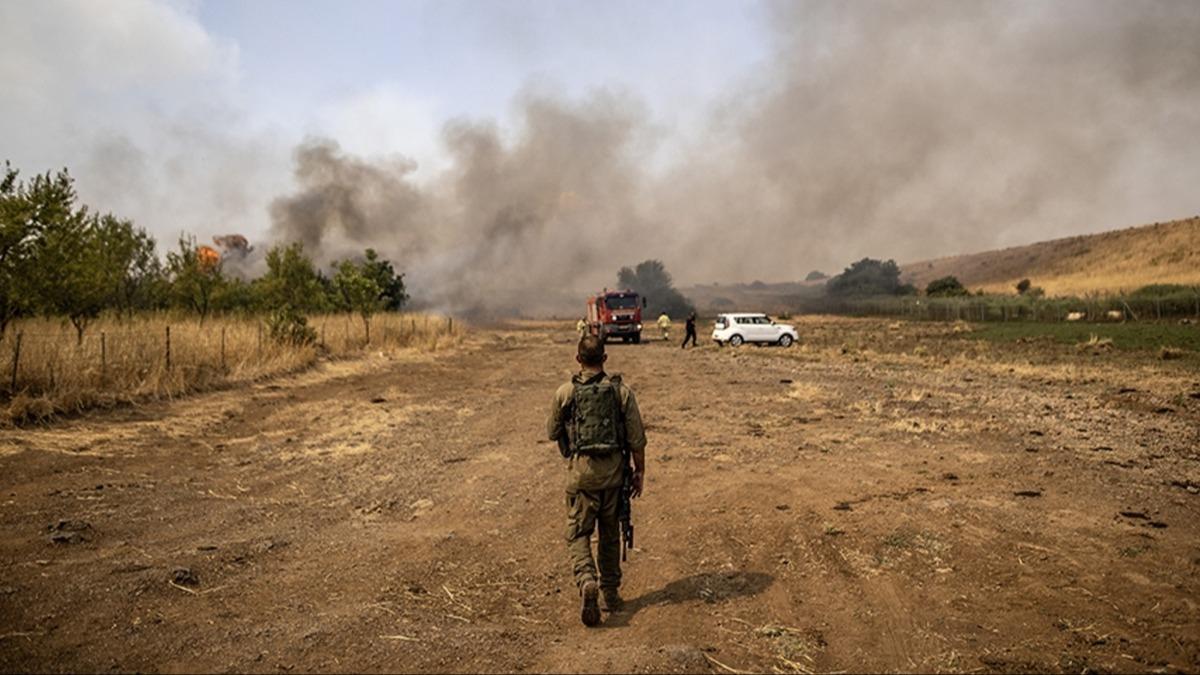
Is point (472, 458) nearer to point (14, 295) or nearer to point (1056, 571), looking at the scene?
point (1056, 571)

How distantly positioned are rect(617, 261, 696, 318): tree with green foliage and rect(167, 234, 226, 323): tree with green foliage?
196 feet

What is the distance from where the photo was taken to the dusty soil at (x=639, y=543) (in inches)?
158

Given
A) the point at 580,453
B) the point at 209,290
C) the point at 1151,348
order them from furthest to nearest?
1. the point at 209,290
2. the point at 1151,348
3. the point at 580,453

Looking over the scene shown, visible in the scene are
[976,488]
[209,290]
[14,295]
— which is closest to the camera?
[976,488]

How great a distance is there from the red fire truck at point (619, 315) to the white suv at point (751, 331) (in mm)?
5373

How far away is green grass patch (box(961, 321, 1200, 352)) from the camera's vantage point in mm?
25625

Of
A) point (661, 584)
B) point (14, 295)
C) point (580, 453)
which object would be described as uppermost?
point (14, 295)

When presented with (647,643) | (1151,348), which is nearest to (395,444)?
(647,643)

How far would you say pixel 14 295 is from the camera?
12.5m

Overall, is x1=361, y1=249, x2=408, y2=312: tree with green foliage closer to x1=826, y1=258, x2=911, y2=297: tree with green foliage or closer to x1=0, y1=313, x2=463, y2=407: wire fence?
x1=0, y1=313, x2=463, y2=407: wire fence

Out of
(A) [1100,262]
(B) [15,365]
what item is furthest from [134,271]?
(A) [1100,262]

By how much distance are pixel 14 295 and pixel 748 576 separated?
47.7 feet

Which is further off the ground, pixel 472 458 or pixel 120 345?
pixel 120 345

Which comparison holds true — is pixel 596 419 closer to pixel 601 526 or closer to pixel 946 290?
pixel 601 526
